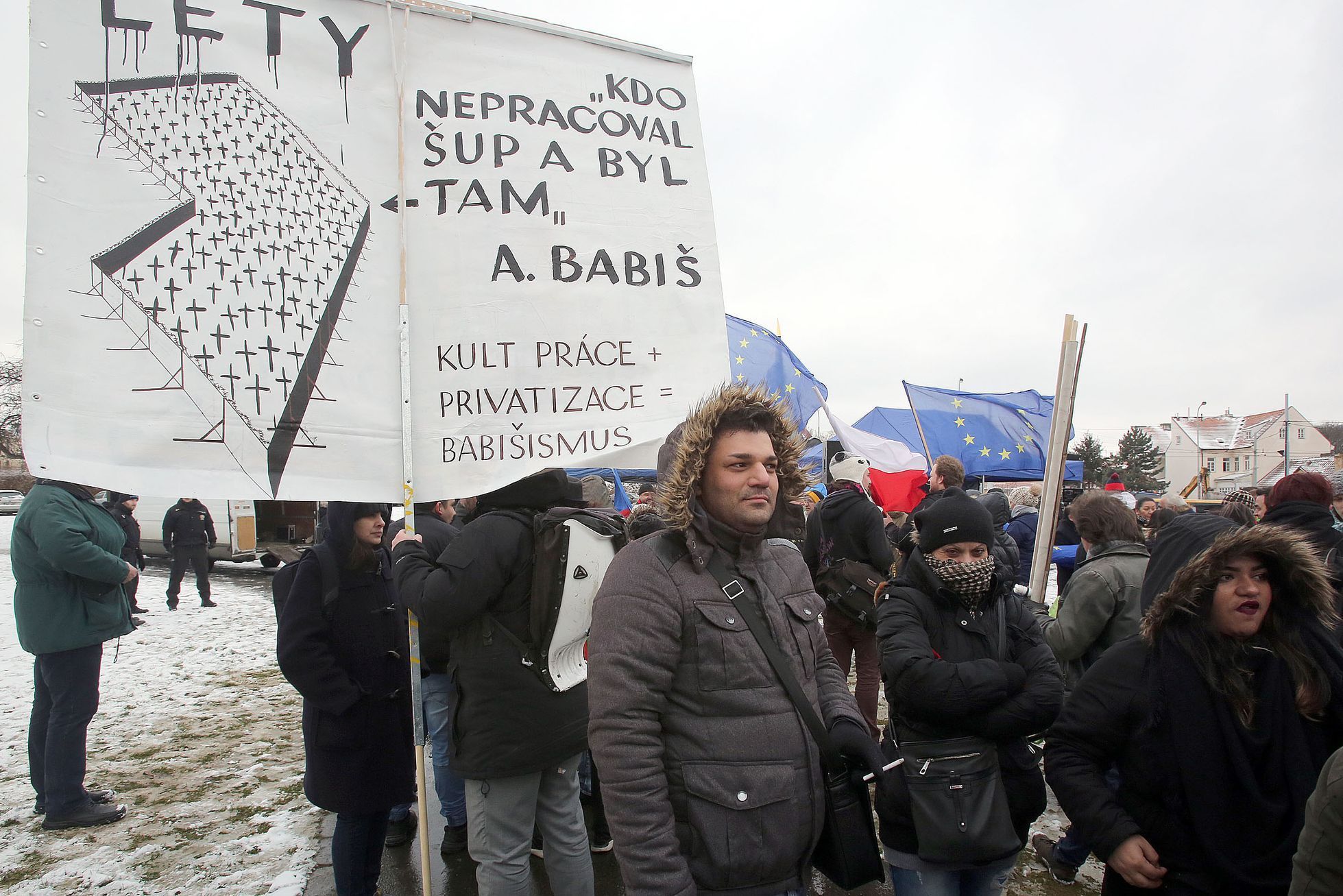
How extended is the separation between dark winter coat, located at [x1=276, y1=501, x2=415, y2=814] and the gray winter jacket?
8.95ft

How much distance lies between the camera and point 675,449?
6.13ft

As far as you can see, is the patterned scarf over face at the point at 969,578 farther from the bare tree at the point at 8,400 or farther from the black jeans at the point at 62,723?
the bare tree at the point at 8,400

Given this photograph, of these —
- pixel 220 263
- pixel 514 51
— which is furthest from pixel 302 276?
pixel 514 51

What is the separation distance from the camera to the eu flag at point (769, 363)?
880 centimetres

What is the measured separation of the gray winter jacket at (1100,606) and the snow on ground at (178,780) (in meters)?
3.60

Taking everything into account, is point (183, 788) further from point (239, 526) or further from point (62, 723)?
point (239, 526)

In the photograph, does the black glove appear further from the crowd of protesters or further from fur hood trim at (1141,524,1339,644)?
fur hood trim at (1141,524,1339,644)

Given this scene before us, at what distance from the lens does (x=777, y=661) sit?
171 centimetres

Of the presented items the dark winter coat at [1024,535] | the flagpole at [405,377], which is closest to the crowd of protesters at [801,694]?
the flagpole at [405,377]

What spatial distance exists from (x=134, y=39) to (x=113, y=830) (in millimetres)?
3710

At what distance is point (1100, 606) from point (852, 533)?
1649 millimetres

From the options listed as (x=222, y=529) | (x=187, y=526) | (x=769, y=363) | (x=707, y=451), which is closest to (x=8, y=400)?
(x=222, y=529)

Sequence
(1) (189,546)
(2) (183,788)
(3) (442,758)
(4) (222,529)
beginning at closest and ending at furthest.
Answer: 1. (3) (442,758)
2. (2) (183,788)
3. (1) (189,546)
4. (4) (222,529)

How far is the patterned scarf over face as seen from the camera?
92.9 inches
